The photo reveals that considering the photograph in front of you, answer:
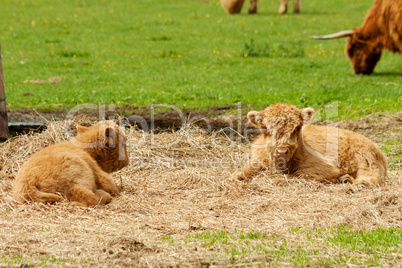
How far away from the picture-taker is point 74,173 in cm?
550

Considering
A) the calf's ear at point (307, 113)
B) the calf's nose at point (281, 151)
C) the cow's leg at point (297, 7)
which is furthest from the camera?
the cow's leg at point (297, 7)

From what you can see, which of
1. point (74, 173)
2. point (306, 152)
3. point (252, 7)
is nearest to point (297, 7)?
point (252, 7)

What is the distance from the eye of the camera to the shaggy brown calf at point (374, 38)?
556 inches

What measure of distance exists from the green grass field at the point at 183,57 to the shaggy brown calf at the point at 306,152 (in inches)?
133

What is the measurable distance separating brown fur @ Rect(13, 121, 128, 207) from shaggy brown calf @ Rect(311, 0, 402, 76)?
10.4 m

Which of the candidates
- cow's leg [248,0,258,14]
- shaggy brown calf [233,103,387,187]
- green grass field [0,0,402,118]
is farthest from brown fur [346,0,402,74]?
cow's leg [248,0,258,14]

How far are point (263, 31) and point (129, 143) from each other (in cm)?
1372

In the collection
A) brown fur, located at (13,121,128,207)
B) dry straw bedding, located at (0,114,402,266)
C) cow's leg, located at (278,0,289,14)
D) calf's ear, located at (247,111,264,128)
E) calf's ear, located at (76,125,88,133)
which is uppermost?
cow's leg, located at (278,0,289,14)

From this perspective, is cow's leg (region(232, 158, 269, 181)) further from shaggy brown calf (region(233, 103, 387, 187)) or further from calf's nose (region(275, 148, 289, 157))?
calf's nose (region(275, 148, 289, 157))

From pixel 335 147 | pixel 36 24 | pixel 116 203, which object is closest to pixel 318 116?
pixel 335 147

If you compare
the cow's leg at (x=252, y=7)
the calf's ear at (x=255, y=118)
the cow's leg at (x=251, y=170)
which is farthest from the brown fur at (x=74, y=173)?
the cow's leg at (x=252, y=7)

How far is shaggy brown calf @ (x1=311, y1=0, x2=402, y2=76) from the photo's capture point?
1413 centimetres

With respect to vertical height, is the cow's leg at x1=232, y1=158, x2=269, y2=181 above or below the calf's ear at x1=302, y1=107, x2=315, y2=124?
below

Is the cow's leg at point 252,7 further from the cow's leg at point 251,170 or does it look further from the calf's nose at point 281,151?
the calf's nose at point 281,151
